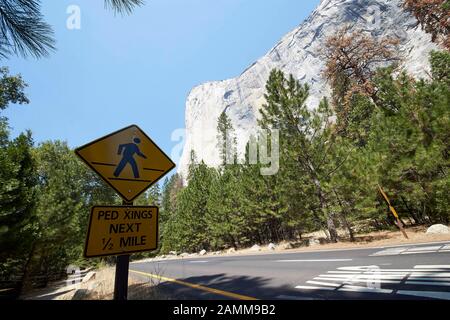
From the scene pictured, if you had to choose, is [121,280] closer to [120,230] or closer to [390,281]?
[120,230]

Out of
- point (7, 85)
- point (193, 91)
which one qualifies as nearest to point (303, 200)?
point (7, 85)

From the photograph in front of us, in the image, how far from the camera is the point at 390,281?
4645 millimetres

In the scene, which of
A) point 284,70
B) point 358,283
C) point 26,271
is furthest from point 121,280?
point 284,70

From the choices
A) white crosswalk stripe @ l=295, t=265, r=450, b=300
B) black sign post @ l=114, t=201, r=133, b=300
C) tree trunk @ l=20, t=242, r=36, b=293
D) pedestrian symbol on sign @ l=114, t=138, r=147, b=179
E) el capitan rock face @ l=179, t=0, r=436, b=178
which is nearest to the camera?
black sign post @ l=114, t=201, r=133, b=300

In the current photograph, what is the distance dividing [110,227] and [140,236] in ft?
1.12

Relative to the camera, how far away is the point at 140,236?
8.27ft

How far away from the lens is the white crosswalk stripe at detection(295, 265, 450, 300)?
3.91 meters

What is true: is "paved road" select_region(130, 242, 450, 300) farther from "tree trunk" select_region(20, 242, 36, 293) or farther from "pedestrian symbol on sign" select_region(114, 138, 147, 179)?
"tree trunk" select_region(20, 242, 36, 293)

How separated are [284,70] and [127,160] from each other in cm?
9936

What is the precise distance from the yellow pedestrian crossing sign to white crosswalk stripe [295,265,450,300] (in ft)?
13.7

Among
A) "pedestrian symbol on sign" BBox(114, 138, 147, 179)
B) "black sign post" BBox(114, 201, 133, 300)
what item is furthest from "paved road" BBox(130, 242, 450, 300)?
"pedestrian symbol on sign" BBox(114, 138, 147, 179)

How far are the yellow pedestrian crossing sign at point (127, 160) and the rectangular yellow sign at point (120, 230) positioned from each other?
7.7 inches
